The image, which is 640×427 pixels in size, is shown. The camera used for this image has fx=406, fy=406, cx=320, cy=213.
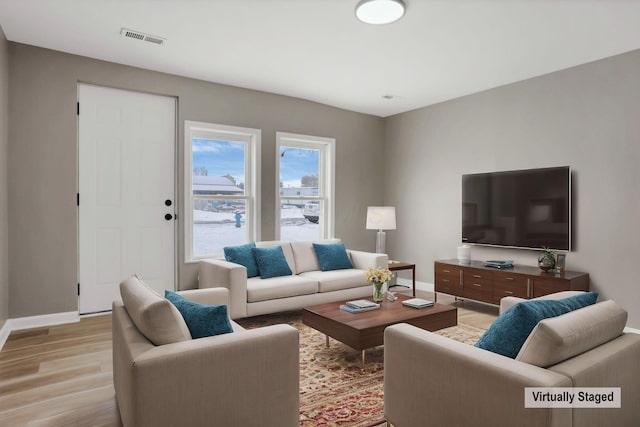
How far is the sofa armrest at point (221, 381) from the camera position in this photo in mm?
1619

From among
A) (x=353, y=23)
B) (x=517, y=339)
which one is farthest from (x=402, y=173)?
(x=517, y=339)

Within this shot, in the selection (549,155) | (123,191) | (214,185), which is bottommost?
(123,191)

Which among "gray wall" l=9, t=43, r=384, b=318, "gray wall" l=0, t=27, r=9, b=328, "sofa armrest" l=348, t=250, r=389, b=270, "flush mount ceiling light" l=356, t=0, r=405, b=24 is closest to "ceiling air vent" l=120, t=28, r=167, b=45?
"gray wall" l=9, t=43, r=384, b=318

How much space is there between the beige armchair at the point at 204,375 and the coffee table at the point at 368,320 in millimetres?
946

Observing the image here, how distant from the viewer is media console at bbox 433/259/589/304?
12.9 feet

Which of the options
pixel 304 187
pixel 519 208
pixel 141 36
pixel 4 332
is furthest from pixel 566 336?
pixel 304 187

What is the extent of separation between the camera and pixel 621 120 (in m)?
3.89

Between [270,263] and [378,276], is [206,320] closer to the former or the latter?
[378,276]

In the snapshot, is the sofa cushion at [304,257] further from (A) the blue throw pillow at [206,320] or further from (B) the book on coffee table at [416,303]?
(A) the blue throw pillow at [206,320]

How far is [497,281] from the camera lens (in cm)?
440

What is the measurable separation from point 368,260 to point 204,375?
131 inches

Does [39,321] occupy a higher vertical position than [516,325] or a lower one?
lower

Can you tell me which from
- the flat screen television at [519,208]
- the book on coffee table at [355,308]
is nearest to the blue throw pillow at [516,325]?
the book on coffee table at [355,308]

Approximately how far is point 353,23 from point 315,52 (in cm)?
68
